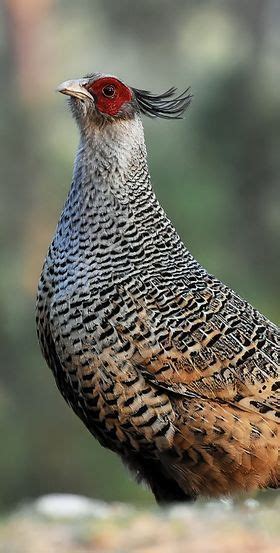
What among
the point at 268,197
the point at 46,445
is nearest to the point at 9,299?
the point at 46,445

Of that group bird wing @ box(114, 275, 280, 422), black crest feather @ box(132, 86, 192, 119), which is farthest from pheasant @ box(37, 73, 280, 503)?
black crest feather @ box(132, 86, 192, 119)

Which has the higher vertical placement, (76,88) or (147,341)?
(76,88)

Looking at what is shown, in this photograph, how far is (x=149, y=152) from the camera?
2312cm

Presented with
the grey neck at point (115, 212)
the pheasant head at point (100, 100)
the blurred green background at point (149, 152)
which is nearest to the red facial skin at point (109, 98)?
the pheasant head at point (100, 100)

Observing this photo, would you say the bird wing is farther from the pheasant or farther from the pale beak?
the pale beak

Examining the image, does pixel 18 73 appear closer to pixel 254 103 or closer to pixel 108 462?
pixel 254 103

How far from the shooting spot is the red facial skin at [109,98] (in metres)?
7.12

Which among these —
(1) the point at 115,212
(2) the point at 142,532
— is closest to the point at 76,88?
(1) the point at 115,212

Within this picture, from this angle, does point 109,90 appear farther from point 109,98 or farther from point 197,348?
point 197,348

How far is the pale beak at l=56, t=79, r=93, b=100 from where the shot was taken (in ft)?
23.1

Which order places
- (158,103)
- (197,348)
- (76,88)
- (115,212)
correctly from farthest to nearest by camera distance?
(158,103)
(76,88)
(115,212)
(197,348)

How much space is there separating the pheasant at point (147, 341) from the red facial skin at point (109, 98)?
0.04 ft

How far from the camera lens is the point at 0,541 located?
449 cm

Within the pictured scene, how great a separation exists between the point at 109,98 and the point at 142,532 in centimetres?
354
